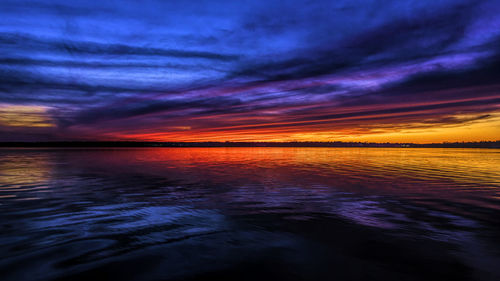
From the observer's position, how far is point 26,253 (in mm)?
6227

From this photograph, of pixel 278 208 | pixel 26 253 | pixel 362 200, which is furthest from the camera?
pixel 362 200

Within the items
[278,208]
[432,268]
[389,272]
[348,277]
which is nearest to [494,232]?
[432,268]

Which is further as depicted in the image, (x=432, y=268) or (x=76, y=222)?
(x=76, y=222)

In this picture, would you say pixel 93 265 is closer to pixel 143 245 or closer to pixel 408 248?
pixel 143 245

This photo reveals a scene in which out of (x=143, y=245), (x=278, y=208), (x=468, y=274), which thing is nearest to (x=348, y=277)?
(x=468, y=274)

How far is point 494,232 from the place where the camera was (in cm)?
820

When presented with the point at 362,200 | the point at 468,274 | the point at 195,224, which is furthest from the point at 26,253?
the point at 362,200

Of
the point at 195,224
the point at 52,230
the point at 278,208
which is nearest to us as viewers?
the point at 52,230

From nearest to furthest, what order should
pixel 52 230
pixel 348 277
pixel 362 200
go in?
pixel 348 277, pixel 52 230, pixel 362 200

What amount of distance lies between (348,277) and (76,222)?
9.00 meters

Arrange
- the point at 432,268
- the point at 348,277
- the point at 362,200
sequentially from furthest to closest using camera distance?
the point at 362,200, the point at 432,268, the point at 348,277

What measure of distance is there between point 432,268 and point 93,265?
7678 millimetres

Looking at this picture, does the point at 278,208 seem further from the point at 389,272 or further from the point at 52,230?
the point at 52,230

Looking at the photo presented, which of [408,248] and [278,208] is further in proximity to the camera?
[278,208]
